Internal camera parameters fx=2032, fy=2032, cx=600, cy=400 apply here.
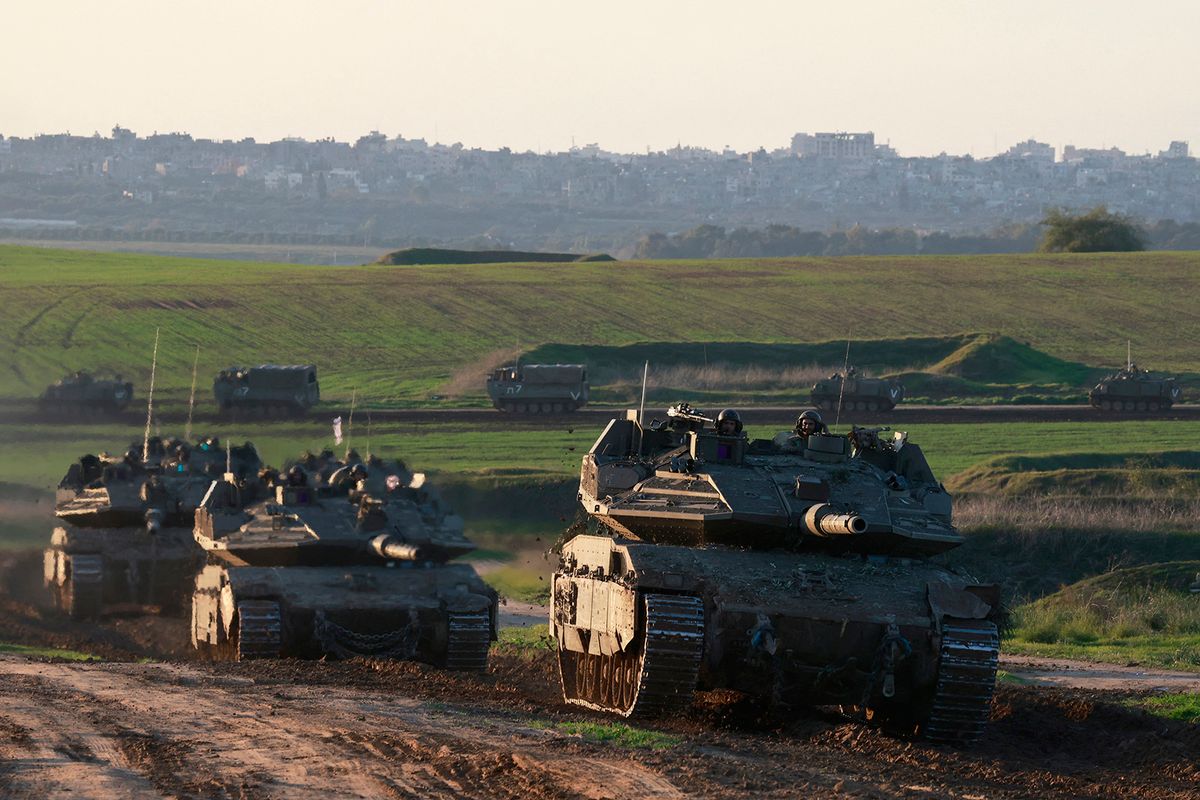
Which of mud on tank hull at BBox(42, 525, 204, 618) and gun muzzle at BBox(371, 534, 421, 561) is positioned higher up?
gun muzzle at BBox(371, 534, 421, 561)

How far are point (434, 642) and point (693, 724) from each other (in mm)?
7293

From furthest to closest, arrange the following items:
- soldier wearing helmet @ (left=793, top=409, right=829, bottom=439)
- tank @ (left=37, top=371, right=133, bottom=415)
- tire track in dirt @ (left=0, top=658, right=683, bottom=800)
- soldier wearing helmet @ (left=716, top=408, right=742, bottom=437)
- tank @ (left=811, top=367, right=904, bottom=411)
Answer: tank @ (left=811, top=367, right=904, bottom=411)
tank @ (left=37, top=371, right=133, bottom=415)
soldier wearing helmet @ (left=793, top=409, right=829, bottom=439)
soldier wearing helmet @ (left=716, top=408, right=742, bottom=437)
tire track in dirt @ (left=0, top=658, right=683, bottom=800)

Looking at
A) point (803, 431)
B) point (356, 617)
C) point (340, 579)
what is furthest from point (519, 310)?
point (803, 431)

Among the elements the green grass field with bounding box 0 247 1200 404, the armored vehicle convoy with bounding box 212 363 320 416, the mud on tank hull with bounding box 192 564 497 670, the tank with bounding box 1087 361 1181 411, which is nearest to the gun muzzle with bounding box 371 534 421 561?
the mud on tank hull with bounding box 192 564 497 670

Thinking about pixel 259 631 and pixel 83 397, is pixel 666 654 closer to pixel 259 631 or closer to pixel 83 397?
pixel 259 631

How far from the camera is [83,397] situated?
5956 cm

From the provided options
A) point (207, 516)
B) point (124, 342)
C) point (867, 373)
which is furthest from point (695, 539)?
point (124, 342)

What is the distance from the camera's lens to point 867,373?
224 ft

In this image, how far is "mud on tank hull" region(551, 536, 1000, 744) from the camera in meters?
17.7

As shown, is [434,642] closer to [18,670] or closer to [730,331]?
[18,670]

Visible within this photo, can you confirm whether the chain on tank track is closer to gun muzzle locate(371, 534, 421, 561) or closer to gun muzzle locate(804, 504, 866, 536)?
gun muzzle locate(804, 504, 866, 536)

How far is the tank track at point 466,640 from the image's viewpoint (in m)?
25.0

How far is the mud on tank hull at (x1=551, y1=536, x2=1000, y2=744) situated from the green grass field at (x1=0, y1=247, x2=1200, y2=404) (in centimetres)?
4420

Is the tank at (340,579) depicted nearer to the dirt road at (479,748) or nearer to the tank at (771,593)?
the dirt road at (479,748)
